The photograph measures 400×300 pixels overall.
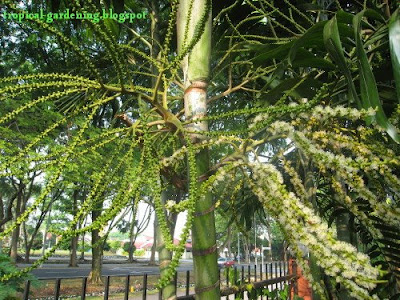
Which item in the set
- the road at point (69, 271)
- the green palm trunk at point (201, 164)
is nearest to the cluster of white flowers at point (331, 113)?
the green palm trunk at point (201, 164)

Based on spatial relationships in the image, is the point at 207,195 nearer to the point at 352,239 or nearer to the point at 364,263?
the point at 364,263

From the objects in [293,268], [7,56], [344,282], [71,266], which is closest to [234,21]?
[344,282]

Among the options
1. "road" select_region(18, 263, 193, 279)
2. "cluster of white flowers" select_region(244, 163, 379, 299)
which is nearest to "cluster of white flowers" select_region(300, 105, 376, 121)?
"cluster of white flowers" select_region(244, 163, 379, 299)

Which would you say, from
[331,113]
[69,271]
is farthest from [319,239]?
[69,271]

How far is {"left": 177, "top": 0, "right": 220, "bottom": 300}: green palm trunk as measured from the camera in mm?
1180

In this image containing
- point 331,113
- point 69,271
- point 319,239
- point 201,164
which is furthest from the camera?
point 69,271

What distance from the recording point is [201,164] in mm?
1259

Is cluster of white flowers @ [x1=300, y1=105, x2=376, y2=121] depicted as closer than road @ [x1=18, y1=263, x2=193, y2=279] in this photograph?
Yes

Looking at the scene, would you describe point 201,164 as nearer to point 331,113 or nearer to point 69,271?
point 331,113

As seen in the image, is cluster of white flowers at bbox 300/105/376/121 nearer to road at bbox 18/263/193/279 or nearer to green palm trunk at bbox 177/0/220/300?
green palm trunk at bbox 177/0/220/300

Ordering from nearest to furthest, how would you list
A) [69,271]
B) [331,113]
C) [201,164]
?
[331,113] → [201,164] → [69,271]

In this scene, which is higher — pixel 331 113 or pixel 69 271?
pixel 331 113

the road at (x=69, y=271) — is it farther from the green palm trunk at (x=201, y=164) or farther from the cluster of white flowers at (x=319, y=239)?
the cluster of white flowers at (x=319, y=239)

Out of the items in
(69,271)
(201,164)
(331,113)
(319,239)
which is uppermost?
(331,113)
